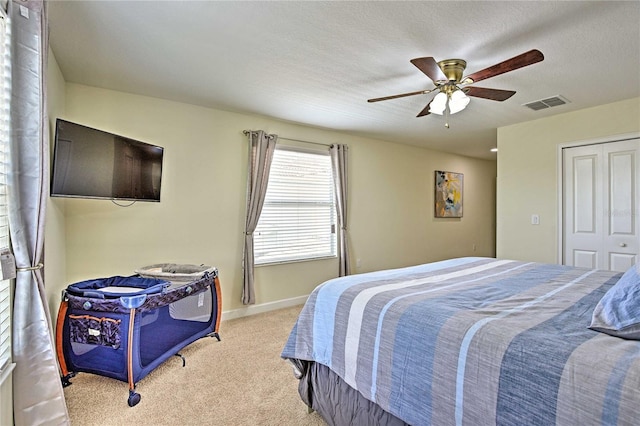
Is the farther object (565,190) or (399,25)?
(565,190)

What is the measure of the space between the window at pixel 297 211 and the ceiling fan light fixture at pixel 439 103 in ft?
6.60

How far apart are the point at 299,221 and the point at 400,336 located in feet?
9.50

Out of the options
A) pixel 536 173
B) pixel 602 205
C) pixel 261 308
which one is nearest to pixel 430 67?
pixel 536 173

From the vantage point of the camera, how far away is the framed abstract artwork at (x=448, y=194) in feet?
18.9

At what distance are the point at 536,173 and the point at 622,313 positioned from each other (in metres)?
3.26

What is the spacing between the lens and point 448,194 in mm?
5902

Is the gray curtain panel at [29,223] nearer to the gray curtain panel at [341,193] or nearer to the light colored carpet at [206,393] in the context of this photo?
the light colored carpet at [206,393]

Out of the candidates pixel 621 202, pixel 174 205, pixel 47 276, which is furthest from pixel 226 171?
pixel 621 202

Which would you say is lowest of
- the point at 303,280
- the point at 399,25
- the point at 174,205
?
the point at 303,280

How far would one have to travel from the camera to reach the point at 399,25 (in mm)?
1937

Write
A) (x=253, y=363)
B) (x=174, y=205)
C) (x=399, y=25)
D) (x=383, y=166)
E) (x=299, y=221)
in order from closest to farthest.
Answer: (x=399, y=25) → (x=253, y=363) → (x=174, y=205) → (x=299, y=221) → (x=383, y=166)

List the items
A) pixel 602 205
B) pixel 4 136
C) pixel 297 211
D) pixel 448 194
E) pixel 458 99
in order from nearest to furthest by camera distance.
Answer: pixel 4 136
pixel 458 99
pixel 602 205
pixel 297 211
pixel 448 194

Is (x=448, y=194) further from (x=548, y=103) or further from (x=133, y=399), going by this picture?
(x=133, y=399)

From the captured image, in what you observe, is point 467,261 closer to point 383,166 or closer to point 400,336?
point 400,336
